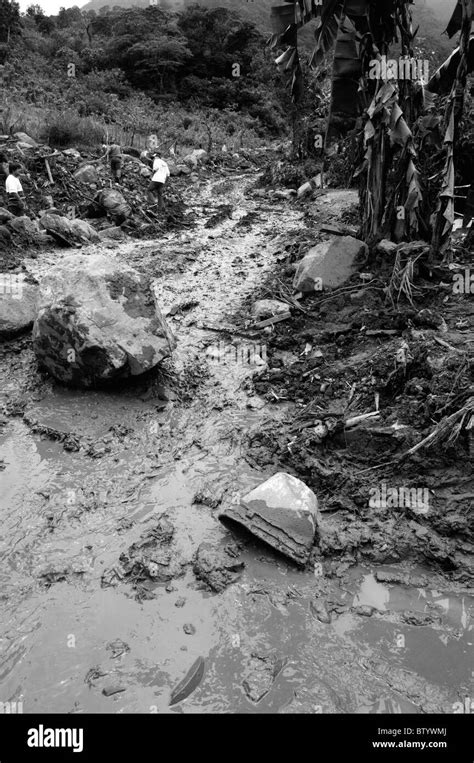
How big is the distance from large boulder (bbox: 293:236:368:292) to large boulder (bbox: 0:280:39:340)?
3610 mm

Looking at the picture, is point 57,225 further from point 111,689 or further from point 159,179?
point 111,689

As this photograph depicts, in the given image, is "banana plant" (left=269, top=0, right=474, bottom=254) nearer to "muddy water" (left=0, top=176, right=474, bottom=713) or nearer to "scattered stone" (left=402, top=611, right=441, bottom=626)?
"muddy water" (left=0, top=176, right=474, bottom=713)

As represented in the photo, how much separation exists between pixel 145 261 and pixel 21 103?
13.3m

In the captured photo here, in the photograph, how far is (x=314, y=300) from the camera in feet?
Answer: 23.3

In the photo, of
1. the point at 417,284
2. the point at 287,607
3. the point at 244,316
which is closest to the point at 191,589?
the point at 287,607

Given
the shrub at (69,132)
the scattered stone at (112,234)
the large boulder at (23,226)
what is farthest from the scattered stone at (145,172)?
the large boulder at (23,226)

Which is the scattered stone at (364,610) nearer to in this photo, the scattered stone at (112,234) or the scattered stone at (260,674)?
the scattered stone at (260,674)

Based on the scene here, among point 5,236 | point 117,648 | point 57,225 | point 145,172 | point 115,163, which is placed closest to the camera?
point 117,648

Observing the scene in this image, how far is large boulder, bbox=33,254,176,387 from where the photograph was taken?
5078mm

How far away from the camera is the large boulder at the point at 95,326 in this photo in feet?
16.7

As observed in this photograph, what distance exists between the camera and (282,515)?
3537mm

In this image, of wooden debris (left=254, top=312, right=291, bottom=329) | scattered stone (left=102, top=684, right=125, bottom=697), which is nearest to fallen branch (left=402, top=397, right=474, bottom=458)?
scattered stone (left=102, top=684, right=125, bottom=697)

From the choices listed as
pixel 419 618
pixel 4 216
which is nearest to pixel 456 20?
pixel 419 618

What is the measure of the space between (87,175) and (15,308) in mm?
7072
